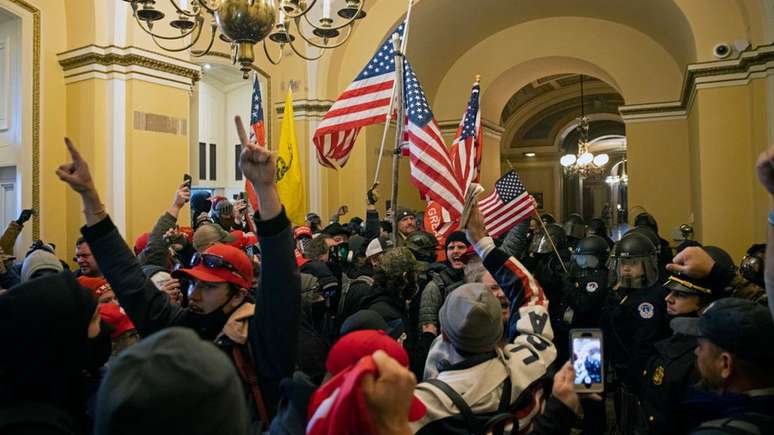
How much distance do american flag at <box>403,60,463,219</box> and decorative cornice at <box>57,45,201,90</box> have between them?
180 inches

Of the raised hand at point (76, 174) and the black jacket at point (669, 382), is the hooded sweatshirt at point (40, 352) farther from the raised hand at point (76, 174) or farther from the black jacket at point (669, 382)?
the black jacket at point (669, 382)

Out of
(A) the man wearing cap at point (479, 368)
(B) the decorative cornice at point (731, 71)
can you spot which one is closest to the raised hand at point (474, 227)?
(A) the man wearing cap at point (479, 368)

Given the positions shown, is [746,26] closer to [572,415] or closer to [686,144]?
[686,144]

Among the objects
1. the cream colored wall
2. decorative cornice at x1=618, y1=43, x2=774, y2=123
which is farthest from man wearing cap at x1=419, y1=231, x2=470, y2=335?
the cream colored wall

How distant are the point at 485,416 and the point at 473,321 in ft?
1.03

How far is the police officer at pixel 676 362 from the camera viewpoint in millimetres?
2562

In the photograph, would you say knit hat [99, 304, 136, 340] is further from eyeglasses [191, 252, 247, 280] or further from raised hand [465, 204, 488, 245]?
raised hand [465, 204, 488, 245]

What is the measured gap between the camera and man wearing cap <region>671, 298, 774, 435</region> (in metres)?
1.82

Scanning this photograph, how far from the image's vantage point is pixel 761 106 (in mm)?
9133

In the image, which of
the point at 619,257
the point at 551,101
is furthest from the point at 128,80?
the point at 551,101

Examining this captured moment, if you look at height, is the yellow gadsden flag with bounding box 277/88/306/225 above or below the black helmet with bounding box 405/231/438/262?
above

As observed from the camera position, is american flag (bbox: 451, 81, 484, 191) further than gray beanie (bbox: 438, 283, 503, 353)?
Yes

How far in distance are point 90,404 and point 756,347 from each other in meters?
2.20

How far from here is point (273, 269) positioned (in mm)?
2012
